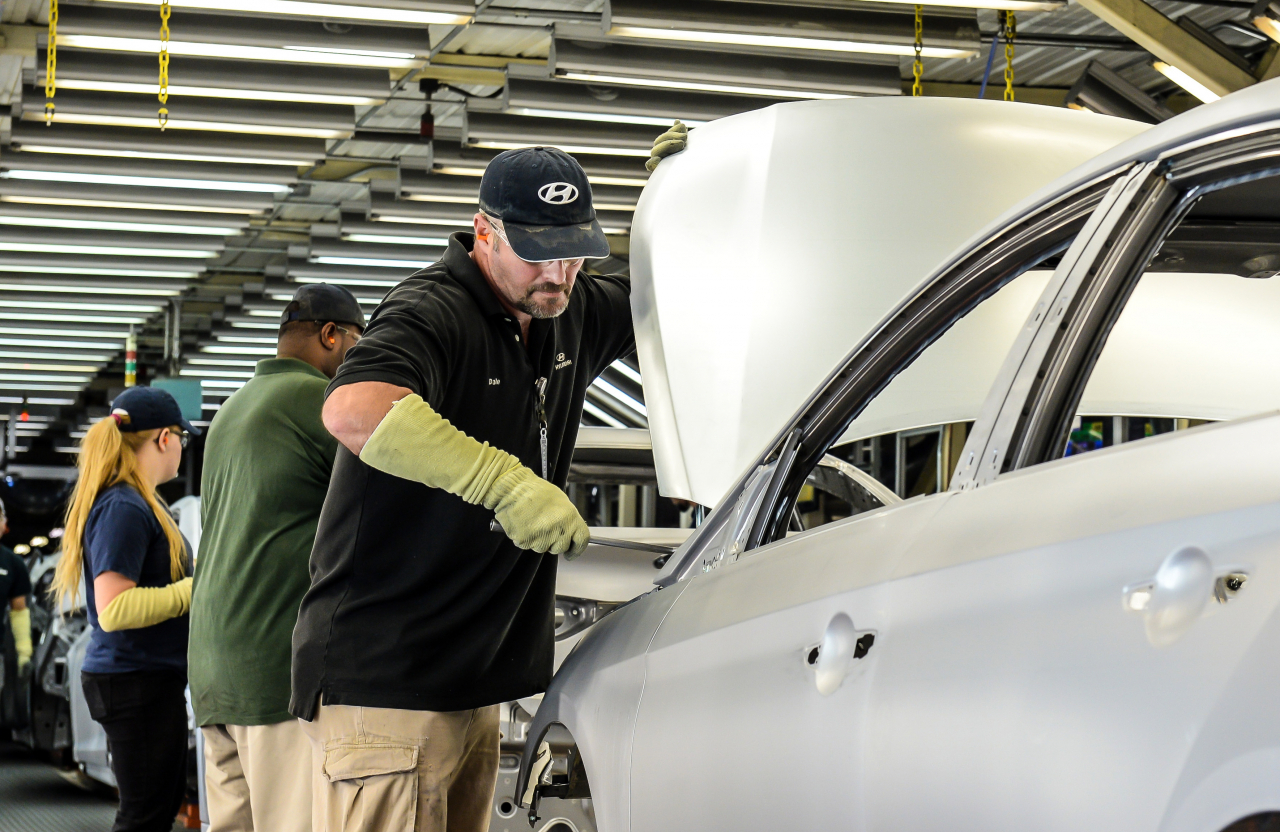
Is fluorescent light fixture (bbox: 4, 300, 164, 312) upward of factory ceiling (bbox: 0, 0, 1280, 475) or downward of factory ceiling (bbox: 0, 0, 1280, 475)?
downward

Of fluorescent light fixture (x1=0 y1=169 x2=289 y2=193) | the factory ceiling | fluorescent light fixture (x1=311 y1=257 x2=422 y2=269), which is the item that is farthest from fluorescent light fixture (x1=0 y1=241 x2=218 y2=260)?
fluorescent light fixture (x1=0 y1=169 x2=289 y2=193)

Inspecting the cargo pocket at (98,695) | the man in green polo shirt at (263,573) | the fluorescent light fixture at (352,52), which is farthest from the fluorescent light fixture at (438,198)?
the man in green polo shirt at (263,573)

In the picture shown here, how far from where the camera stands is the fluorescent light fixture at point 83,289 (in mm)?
11164

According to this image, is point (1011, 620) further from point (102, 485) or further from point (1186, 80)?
point (1186, 80)

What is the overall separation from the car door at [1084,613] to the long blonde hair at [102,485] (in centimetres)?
350

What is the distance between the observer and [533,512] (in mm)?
2314

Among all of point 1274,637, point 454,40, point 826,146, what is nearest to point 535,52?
point 454,40

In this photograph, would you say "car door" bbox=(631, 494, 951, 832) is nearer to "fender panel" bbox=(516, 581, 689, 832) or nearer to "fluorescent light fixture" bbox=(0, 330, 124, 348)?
"fender panel" bbox=(516, 581, 689, 832)

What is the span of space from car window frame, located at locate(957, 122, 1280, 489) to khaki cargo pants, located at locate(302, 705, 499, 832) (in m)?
1.38

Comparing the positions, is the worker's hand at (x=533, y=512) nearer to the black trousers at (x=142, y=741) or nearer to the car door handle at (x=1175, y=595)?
the car door handle at (x=1175, y=595)

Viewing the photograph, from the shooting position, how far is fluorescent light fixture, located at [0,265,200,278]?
34.5 feet

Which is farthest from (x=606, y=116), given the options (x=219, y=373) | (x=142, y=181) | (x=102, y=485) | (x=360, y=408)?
(x=219, y=373)

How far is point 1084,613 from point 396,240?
389 inches

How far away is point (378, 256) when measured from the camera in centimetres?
1069
